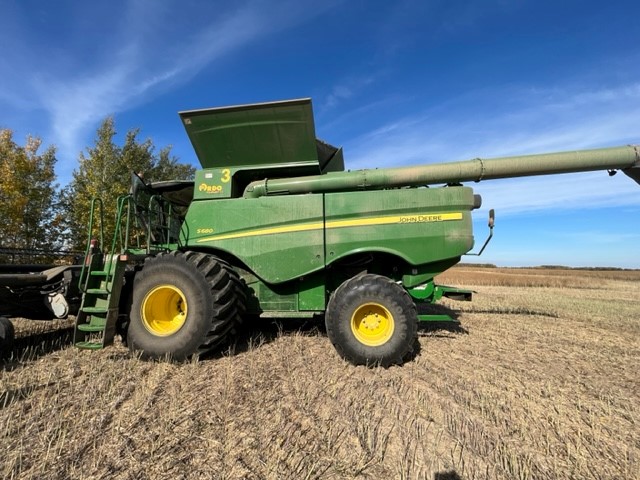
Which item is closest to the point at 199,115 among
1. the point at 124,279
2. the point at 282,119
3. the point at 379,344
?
the point at 282,119

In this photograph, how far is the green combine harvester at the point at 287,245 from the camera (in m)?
3.97

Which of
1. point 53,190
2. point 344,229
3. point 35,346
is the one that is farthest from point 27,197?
point 344,229

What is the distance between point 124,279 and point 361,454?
3.48 m

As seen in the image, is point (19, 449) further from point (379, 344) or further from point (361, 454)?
point (379, 344)

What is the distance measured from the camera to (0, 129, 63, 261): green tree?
14719 mm

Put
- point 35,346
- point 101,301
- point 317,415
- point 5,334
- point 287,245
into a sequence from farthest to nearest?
1. point 35,346
2. point 287,245
3. point 101,301
4. point 5,334
5. point 317,415

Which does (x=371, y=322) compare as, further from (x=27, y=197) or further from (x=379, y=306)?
(x=27, y=197)

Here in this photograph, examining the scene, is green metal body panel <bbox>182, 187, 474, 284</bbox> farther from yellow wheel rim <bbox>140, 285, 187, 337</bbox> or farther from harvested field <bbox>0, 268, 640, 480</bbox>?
harvested field <bbox>0, 268, 640, 480</bbox>

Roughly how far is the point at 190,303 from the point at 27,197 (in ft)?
53.5

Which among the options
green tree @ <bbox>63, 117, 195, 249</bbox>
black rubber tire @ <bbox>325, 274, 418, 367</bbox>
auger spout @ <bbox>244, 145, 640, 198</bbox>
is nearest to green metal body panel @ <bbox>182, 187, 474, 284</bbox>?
auger spout @ <bbox>244, 145, 640, 198</bbox>

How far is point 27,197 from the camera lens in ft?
50.5

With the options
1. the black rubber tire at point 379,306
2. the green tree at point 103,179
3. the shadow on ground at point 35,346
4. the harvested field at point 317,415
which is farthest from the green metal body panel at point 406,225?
the green tree at point 103,179

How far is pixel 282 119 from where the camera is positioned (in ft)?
14.5

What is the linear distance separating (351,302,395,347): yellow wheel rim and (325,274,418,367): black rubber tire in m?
0.06
